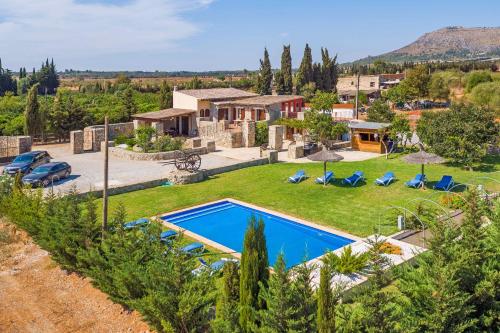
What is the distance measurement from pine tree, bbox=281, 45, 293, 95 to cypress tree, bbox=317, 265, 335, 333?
2502 inches

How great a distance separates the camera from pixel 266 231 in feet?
59.2

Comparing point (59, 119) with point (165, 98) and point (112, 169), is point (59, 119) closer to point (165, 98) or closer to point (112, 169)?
point (165, 98)

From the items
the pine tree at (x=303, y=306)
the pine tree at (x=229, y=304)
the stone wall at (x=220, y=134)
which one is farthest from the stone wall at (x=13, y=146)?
the pine tree at (x=303, y=306)

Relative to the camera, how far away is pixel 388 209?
63.2 ft

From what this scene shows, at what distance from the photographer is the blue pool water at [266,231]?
1611 centimetres

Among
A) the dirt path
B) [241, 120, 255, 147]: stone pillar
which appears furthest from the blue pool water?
[241, 120, 255, 147]: stone pillar

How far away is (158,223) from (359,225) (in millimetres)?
9028

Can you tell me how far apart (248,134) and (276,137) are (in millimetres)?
3051

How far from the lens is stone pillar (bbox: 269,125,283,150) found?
112ft

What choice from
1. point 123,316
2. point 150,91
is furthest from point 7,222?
point 150,91

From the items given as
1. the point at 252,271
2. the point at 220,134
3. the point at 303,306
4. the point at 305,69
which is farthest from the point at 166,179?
the point at 305,69

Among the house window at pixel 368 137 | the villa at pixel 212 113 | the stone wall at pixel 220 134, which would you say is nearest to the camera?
the house window at pixel 368 137

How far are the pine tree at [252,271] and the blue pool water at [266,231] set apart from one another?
5.34m

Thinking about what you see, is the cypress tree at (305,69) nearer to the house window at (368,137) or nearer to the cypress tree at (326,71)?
the cypress tree at (326,71)
